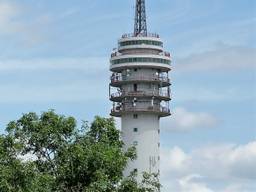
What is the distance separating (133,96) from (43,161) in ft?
247

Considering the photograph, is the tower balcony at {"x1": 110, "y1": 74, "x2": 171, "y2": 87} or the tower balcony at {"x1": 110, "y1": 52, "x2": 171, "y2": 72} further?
the tower balcony at {"x1": 110, "y1": 52, "x2": 171, "y2": 72}

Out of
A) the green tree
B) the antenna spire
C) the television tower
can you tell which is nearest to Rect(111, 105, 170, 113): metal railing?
the television tower

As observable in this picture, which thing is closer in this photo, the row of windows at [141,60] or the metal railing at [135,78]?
the metal railing at [135,78]

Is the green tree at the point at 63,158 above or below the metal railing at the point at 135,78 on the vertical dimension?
below

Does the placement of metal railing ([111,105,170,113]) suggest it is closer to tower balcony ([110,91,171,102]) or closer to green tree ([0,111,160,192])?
tower balcony ([110,91,171,102])

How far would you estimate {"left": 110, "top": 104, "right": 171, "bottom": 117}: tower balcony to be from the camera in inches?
5589

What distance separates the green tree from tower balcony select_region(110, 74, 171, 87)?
2806 inches

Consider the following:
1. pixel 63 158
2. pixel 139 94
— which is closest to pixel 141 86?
pixel 139 94

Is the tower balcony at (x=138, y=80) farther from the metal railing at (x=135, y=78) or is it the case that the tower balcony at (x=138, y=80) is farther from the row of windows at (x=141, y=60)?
the row of windows at (x=141, y=60)

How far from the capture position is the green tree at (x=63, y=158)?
196ft

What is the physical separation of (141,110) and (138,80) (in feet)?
17.2

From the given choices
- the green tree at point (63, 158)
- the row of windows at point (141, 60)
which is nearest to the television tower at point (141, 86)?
the row of windows at point (141, 60)

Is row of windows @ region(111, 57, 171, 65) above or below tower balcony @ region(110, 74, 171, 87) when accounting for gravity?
above

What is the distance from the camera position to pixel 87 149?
2562 inches
